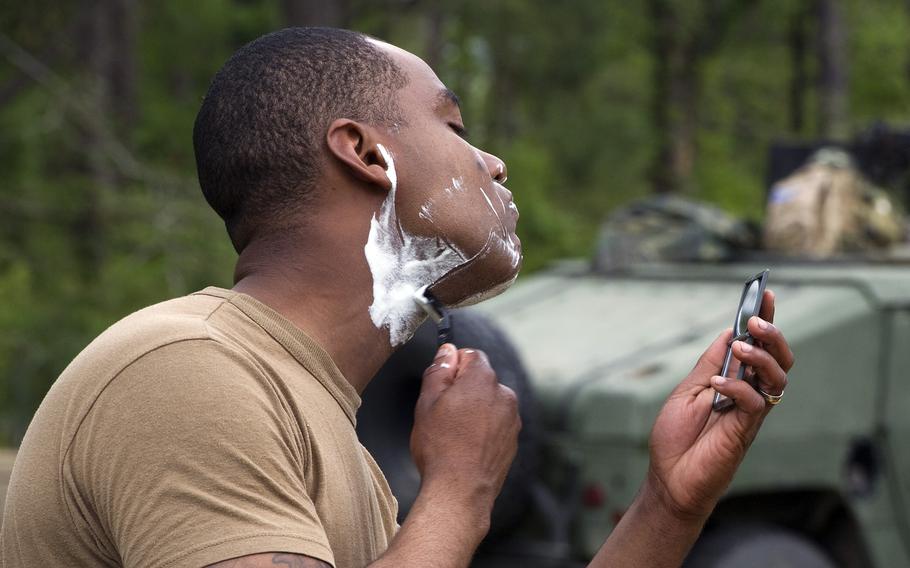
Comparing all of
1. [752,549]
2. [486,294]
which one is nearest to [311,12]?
[752,549]

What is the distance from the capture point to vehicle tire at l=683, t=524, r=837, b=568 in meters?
5.70

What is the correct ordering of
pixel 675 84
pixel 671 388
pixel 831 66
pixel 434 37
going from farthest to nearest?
1. pixel 434 37
2. pixel 675 84
3. pixel 831 66
4. pixel 671 388

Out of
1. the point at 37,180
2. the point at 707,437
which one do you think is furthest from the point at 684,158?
the point at 707,437

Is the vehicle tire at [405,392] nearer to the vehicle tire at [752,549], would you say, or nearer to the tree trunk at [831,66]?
the vehicle tire at [752,549]

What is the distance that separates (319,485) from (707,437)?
0.62 m

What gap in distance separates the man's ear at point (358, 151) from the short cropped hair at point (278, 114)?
2 centimetres

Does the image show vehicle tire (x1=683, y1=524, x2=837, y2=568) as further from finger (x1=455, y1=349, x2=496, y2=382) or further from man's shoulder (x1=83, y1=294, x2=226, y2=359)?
man's shoulder (x1=83, y1=294, x2=226, y2=359)

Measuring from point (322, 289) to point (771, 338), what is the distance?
26.3 inches

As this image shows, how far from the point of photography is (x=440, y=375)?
218 centimetres

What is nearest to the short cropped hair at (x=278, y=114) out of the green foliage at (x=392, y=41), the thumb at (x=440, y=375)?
the thumb at (x=440, y=375)

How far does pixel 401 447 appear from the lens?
516 cm

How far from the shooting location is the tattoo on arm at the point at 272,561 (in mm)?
1766

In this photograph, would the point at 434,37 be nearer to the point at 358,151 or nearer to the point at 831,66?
the point at 831,66

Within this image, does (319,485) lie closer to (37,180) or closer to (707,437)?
(707,437)
